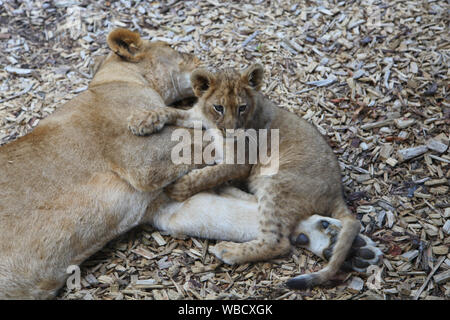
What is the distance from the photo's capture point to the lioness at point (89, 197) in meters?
3.26

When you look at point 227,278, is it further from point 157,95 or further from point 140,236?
point 157,95

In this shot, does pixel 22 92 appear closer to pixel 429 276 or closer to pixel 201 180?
pixel 201 180

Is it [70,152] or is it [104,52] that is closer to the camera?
[70,152]

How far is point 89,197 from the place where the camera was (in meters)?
3.44

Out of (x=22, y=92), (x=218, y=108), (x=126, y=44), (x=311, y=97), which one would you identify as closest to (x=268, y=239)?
(x=218, y=108)

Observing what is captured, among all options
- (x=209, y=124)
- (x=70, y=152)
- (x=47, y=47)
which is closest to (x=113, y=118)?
(x=70, y=152)

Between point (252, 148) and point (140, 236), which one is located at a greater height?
point (252, 148)

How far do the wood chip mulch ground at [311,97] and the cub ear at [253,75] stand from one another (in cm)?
90

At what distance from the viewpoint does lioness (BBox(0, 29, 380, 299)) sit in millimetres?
3256

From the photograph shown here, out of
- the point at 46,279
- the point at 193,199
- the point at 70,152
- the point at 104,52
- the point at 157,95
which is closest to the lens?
the point at 46,279

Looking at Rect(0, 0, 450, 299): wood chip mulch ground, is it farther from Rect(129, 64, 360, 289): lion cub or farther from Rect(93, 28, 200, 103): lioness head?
Rect(93, 28, 200, 103): lioness head

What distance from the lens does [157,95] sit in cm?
419

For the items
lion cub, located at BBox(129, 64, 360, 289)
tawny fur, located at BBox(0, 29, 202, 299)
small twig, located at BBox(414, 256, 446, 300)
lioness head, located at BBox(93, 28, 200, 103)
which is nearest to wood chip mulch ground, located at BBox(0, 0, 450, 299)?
small twig, located at BBox(414, 256, 446, 300)

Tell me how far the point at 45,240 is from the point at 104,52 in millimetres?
2670
